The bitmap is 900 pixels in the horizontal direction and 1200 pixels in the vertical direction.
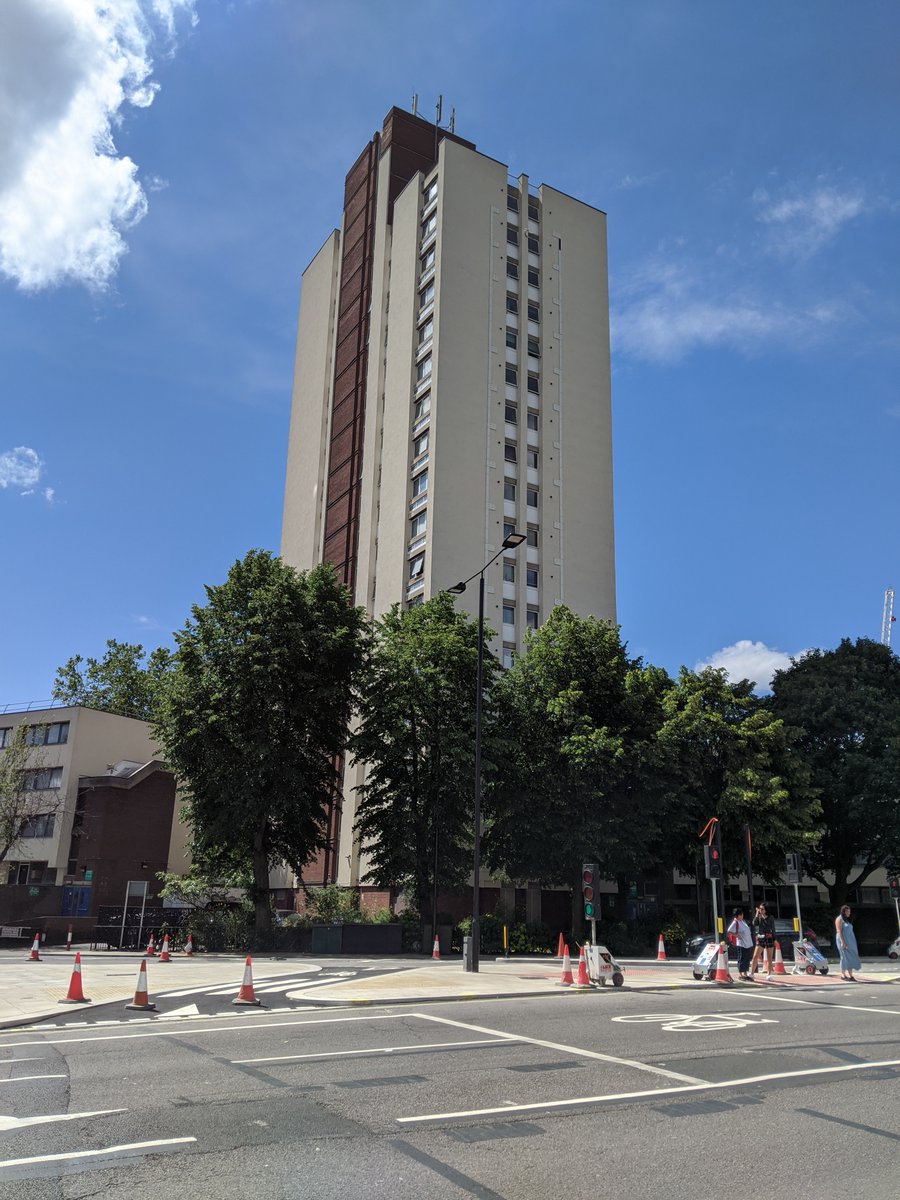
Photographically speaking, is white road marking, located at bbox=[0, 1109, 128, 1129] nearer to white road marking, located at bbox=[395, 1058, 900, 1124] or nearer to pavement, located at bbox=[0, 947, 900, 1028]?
white road marking, located at bbox=[395, 1058, 900, 1124]

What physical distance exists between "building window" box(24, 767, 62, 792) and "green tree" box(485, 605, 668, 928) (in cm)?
2659

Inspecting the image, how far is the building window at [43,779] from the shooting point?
2019 inches

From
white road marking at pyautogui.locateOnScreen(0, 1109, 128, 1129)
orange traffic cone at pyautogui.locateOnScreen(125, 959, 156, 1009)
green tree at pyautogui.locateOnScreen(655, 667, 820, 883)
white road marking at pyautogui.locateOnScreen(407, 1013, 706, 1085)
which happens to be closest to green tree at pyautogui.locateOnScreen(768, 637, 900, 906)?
green tree at pyautogui.locateOnScreen(655, 667, 820, 883)

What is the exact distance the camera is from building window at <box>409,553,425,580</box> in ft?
173

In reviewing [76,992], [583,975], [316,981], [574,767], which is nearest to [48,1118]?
[76,992]

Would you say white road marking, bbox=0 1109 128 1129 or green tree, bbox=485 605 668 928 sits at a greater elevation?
green tree, bbox=485 605 668 928

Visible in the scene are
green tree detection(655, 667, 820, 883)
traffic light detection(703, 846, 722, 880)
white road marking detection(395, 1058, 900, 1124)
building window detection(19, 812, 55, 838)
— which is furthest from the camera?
building window detection(19, 812, 55, 838)

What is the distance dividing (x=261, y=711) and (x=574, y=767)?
39.6 feet

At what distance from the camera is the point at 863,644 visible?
53.9 m

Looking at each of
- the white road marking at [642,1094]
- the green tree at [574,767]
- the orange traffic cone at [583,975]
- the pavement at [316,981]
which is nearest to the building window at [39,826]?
the pavement at [316,981]

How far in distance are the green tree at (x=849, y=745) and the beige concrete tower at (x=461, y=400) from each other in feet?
42.3

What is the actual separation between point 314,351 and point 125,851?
3987 cm

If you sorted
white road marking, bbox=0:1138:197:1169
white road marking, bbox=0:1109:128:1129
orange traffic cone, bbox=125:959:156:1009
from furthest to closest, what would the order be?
orange traffic cone, bbox=125:959:156:1009 → white road marking, bbox=0:1109:128:1129 → white road marking, bbox=0:1138:197:1169

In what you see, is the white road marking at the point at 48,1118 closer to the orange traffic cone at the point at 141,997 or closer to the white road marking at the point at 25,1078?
the white road marking at the point at 25,1078
